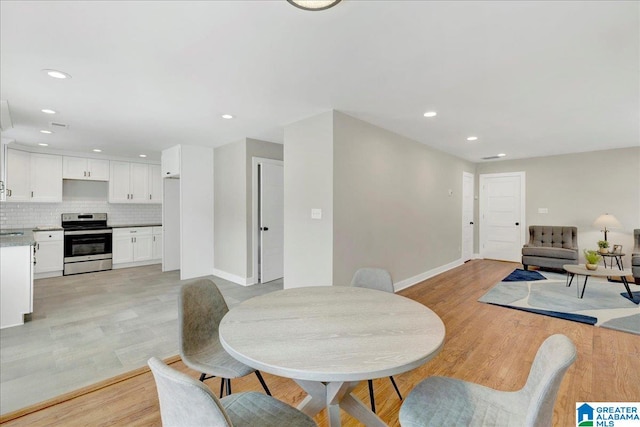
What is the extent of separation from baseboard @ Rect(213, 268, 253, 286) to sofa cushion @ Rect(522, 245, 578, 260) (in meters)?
5.28

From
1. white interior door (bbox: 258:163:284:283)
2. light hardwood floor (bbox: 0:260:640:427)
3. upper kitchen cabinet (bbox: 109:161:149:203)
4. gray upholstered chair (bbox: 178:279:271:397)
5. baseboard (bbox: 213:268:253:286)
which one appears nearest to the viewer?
gray upholstered chair (bbox: 178:279:271:397)

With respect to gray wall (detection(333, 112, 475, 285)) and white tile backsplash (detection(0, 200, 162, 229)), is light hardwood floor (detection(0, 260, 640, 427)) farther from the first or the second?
white tile backsplash (detection(0, 200, 162, 229))

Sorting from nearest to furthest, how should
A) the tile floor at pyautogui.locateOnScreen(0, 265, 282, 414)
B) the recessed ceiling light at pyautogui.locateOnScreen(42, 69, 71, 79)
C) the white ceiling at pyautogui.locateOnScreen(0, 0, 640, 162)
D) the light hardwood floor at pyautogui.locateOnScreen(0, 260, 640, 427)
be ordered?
the white ceiling at pyautogui.locateOnScreen(0, 0, 640, 162) → the light hardwood floor at pyautogui.locateOnScreen(0, 260, 640, 427) → the tile floor at pyautogui.locateOnScreen(0, 265, 282, 414) → the recessed ceiling light at pyautogui.locateOnScreen(42, 69, 71, 79)

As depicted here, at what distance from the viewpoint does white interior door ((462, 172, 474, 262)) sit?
646 cm

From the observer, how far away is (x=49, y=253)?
5.24 m

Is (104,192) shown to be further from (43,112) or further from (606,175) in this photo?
(606,175)

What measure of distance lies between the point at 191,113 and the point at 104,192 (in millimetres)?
4278

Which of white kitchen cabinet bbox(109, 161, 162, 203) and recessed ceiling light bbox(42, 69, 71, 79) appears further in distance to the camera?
white kitchen cabinet bbox(109, 161, 162, 203)

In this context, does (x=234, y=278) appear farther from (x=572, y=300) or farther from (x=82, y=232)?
(x=572, y=300)

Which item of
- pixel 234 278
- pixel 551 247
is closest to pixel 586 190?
pixel 551 247

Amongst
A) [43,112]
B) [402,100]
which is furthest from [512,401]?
[43,112]

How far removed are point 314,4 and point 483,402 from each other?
80.7 inches

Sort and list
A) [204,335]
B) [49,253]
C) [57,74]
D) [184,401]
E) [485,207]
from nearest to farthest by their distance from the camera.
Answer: [184,401] → [204,335] → [57,74] → [49,253] → [485,207]

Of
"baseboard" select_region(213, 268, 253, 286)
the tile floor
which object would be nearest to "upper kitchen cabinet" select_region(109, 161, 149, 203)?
the tile floor
